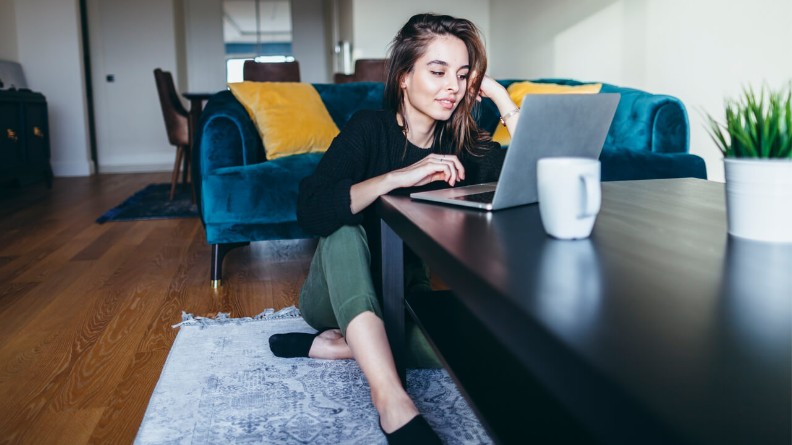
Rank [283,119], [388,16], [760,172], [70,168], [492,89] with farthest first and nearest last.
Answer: [70,168]
[388,16]
[283,119]
[492,89]
[760,172]

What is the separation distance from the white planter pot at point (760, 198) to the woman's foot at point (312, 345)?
964 millimetres

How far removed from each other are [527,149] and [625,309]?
451mm

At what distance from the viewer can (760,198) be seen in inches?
30.2

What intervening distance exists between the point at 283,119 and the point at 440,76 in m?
1.55

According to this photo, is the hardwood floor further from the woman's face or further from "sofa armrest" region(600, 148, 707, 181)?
"sofa armrest" region(600, 148, 707, 181)

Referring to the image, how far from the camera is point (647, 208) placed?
1018mm

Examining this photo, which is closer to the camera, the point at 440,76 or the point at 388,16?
the point at 440,76

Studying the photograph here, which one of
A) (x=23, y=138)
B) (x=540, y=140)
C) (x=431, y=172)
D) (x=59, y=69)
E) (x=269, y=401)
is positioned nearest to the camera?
(x=540, y=140)

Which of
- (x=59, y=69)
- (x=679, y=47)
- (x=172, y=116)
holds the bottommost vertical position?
(x=172, y=116)

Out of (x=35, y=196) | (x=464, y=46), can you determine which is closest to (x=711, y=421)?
(x=464, y=46)

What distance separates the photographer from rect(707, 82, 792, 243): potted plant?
2.44 ft

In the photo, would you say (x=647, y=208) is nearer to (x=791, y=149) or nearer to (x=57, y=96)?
(x=791, y=149)

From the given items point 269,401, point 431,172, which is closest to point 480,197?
point 431,172

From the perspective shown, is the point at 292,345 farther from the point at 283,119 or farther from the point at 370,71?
the point at 370,71
